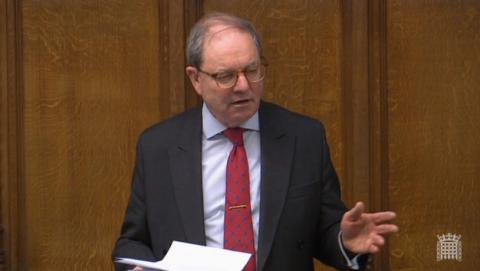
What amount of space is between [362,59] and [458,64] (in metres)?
0.38

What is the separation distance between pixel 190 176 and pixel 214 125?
0.19m

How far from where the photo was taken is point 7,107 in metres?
4.04

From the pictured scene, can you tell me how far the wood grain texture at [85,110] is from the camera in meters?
4.02

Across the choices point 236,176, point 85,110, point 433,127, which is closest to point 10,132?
point 85,110

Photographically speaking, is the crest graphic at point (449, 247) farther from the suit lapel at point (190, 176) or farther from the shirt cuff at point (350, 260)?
the suit lapel at point (190, 176)

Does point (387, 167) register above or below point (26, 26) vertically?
below

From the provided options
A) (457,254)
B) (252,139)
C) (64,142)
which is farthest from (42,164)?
(457,254)

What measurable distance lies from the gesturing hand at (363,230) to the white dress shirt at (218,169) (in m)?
0.32

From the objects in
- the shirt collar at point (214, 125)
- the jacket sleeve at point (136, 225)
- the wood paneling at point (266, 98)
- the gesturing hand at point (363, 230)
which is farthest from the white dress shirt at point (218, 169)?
the wood paneling at point (266, 98)

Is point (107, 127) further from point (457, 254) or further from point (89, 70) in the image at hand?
point (457, 254)

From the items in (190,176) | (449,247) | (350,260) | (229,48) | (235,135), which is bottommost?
(449,247)

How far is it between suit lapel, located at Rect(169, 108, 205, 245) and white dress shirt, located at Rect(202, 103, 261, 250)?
0.03 m

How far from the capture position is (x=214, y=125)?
3176 millimetres

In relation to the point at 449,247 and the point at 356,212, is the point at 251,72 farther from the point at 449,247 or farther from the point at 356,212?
the point at 449,247
